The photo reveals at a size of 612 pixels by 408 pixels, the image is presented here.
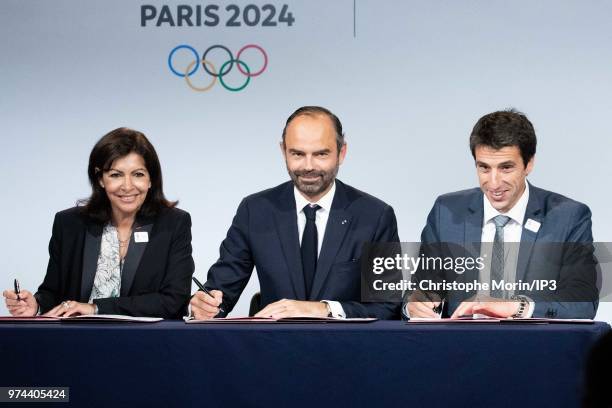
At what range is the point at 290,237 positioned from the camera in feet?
13.8

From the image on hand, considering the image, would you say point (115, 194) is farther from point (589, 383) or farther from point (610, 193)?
point (589, 383)

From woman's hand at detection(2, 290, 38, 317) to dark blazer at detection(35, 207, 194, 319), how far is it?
318 mm

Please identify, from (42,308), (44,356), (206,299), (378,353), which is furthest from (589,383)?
(42,308)

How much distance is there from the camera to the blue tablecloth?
299cm

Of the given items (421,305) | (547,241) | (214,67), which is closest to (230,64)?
(214,67)

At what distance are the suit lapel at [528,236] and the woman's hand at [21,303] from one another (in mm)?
2047

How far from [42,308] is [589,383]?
3.30 metres

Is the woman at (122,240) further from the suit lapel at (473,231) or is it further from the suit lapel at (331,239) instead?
the suit lapel at (473,231)

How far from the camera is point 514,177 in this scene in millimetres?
4156

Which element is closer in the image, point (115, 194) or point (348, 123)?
point (115, 194)

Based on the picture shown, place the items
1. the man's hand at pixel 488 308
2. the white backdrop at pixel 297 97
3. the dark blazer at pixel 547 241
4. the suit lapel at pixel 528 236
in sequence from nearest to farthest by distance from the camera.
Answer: the man's hand at pixel 488 308 → the dark blazer at pixel 547 241 → the suit lapel at pixel 528 236 → the white backdrop at pixel 297 97

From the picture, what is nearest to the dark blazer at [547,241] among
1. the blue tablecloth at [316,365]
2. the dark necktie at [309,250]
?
the dark necktie at [309,250]

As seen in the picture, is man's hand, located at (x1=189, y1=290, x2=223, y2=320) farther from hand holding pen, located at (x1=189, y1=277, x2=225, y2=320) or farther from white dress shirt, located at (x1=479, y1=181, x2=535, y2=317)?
white dress shirt, located at (x1=479, y1=181, x2=535, y2=317)

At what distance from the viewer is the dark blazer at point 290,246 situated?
13.5 feet
